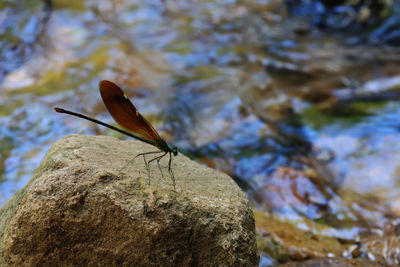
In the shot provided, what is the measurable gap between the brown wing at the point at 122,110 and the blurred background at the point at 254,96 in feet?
1.38

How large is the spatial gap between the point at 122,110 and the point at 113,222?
82 cm

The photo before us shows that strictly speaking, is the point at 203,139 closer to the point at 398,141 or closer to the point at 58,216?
the point at 398,141

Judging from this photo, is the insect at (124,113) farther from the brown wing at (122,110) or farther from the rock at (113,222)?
the rock at (113,222)

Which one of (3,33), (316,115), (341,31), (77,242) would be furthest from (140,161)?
(341,31)

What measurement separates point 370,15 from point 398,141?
19.3 ft

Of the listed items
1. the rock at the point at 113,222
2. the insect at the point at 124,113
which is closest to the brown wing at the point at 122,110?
the insect at the point at 124,113

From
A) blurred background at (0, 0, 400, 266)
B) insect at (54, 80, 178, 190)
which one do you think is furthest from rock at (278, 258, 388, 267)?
insect at (54, 80, 178, 190)

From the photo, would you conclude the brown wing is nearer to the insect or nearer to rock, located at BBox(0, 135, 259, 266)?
the insect

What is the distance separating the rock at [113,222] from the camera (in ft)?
8.17

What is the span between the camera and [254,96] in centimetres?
784

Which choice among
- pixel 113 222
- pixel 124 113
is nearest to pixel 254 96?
pixel 124 113

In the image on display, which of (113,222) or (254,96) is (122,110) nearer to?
(113,222)

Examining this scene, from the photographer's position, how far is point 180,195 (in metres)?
2.71

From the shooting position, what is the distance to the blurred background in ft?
17.1
